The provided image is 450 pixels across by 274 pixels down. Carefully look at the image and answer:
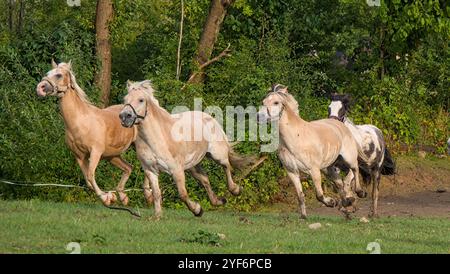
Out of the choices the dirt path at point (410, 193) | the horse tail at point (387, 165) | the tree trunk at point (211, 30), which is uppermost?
the tree trunk at point (211, 30)

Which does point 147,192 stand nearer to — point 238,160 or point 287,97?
point 238,160

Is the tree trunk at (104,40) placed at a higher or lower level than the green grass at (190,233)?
higher

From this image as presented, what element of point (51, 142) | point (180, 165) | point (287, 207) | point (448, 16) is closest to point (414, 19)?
point (448, 16)

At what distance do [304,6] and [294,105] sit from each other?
41.4 feet

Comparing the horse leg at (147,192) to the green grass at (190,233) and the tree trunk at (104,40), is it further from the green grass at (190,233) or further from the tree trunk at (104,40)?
the tree trunk at (104,40)

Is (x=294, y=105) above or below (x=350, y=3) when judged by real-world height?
below

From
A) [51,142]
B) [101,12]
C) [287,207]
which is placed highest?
[101,12]

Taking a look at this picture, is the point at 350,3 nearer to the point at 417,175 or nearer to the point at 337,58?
the point at 337,58

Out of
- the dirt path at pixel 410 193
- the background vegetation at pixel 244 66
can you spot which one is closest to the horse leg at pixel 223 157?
the background vegetation at pixel 244 66

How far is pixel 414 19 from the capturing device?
90.5 ft

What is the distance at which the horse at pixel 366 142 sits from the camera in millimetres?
20203

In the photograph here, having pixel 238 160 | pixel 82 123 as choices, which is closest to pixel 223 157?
pixel 238 160

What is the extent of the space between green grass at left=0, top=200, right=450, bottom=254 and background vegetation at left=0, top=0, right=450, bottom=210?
3.79 m

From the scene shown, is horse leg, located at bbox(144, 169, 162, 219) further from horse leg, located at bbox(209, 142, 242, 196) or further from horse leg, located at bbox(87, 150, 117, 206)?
horse leg, located at bbox(209, 142, 242, 196)
